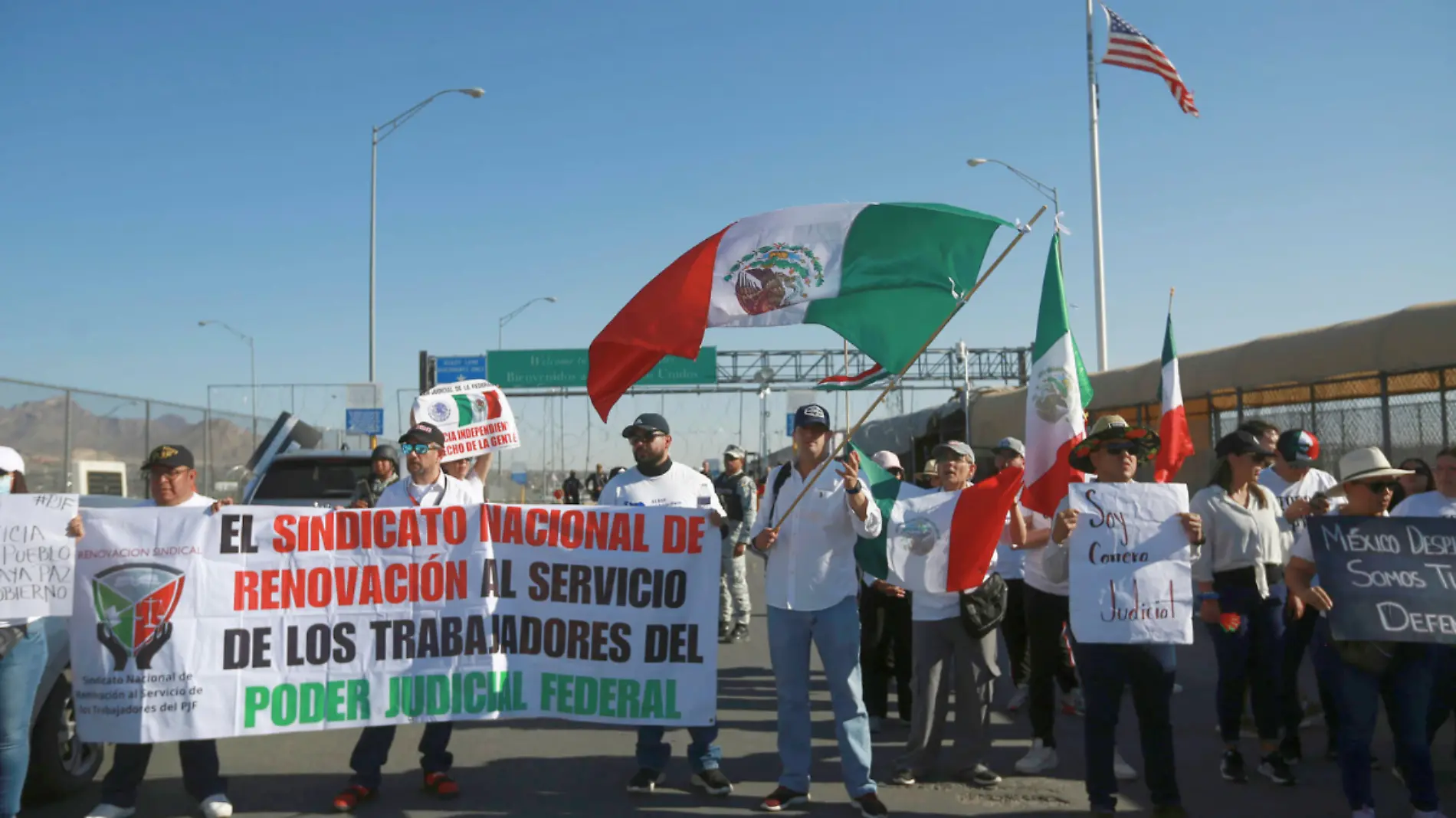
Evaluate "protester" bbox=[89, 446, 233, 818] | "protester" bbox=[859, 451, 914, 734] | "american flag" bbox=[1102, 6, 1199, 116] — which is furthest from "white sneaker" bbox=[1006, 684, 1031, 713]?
"american flag" bbox=[1102, 6, 1199, 116]

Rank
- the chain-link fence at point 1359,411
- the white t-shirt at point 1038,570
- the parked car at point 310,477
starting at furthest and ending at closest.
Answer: the chain-link fence at point 1359,411 < the parked car at point 310,477 < the white t-shirt at point 1038,570

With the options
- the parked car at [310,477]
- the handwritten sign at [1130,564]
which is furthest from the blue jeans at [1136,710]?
the parked car at [310,477]

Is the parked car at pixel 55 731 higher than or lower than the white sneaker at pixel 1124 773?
higher

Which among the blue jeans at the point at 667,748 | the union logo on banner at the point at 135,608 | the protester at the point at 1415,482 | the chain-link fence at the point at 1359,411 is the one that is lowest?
the blue jeans at the point at 667,748

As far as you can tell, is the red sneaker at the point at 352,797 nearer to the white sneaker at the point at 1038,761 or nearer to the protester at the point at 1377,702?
the white sneaker at the point at 1038,761

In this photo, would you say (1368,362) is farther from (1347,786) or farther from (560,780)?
(560,780)

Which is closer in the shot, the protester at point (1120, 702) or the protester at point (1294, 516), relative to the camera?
the protester at point (1120, 702)

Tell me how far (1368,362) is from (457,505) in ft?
35.7

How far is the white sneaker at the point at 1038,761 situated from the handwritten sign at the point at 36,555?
5234 mm

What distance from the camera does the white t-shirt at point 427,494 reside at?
6.63 meters

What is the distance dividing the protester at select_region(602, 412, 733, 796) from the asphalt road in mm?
137

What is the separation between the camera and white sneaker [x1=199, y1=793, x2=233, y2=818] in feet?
19.4

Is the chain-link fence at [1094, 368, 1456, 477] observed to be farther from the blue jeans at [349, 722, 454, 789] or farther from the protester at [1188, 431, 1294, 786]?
the blue jeans at [349, 722, 454, 789]

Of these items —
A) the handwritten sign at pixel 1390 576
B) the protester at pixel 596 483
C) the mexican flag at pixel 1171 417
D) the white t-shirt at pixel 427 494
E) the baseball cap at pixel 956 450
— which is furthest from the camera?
the protester at pixel 596 483
